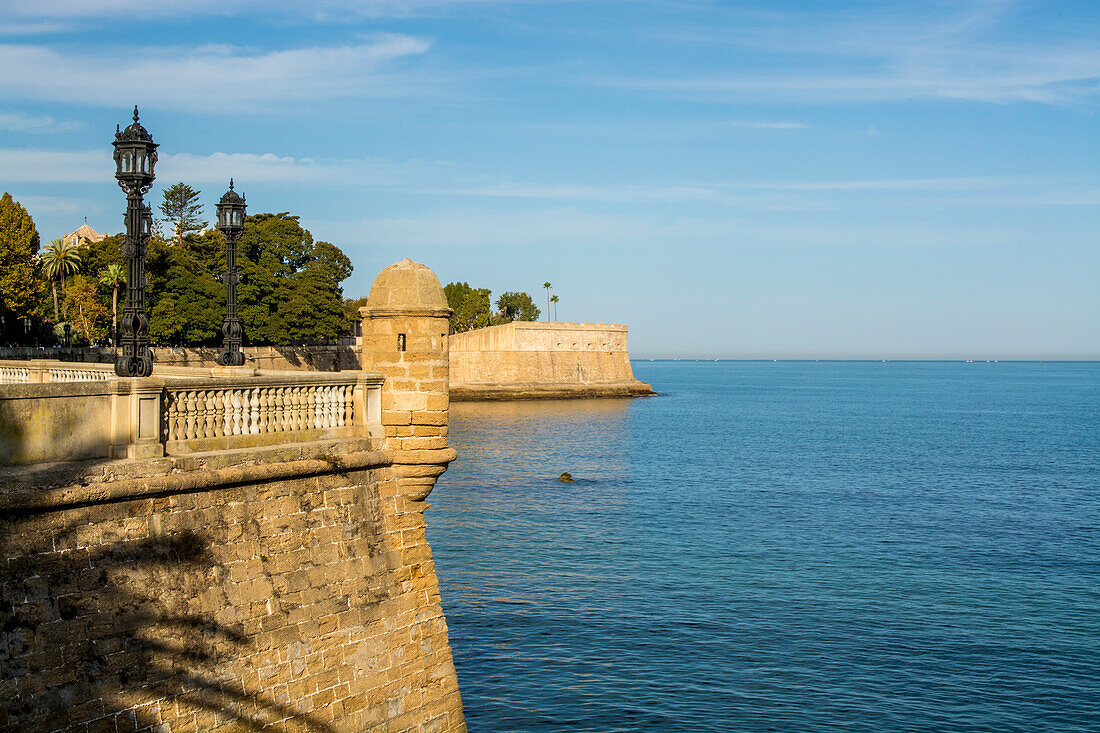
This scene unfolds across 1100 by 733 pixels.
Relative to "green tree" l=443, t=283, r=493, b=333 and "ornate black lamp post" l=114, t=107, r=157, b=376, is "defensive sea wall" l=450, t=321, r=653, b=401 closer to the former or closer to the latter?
"green tree" l=443, t=283, r=493, b=333

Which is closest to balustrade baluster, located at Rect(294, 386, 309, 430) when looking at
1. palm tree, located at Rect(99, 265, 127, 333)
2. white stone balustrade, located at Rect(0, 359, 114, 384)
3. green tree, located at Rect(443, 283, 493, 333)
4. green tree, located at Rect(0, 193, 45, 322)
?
white stone balustrade, located at Rect(0, 359, 114, 384)

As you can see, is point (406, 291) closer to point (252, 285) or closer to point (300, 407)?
point (300, 407)

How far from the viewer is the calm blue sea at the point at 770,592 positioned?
52.7 feet

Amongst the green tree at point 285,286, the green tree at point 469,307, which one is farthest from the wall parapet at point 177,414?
the green tree at point 469,307

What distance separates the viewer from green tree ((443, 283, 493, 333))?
13375 cm

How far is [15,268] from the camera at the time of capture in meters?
47.1

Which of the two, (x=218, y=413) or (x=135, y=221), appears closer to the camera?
(x=218, y=413)

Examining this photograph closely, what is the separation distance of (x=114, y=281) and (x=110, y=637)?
191 feet

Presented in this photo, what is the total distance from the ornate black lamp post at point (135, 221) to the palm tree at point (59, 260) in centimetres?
5661

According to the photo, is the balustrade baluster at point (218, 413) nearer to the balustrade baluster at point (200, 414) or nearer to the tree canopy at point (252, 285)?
the balustrade baluster at point (200, 414)

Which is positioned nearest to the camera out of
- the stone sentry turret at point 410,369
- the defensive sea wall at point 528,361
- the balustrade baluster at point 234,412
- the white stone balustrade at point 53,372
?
the balustrade baluster at point 234,412

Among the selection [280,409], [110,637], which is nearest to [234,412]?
[280,409]

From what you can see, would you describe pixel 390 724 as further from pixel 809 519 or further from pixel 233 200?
pixel 809 519

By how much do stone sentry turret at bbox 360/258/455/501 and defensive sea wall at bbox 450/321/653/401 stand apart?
8785 cm
